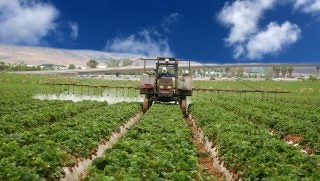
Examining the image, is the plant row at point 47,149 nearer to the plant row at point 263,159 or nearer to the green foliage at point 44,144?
the green foliage at point 44,144

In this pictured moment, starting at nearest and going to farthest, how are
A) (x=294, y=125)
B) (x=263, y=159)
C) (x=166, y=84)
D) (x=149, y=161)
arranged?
(x=149, y=161) → (x=263, y=159) → (x=294, y=125) → (x=166, y=84)

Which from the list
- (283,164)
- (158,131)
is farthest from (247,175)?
(158,131)

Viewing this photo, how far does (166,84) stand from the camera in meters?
35.2

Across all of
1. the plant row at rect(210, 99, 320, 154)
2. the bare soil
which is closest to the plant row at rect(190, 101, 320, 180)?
the bare soil

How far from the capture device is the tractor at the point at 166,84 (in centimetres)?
3484

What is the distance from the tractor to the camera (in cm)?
3484

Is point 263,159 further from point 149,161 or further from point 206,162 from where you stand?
point 206,162

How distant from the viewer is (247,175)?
39.7ft

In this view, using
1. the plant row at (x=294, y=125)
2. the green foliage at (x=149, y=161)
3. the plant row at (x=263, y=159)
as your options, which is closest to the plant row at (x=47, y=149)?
the green foliage at (x=149, y=161)

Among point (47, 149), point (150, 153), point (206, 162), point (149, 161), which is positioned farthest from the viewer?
point (206, 162)

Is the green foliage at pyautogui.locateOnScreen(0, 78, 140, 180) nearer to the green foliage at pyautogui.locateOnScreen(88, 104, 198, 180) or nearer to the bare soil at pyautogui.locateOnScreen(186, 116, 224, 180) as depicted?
the green foliage at pyautogui.locateOnScreen(88, 104, 198, 180)

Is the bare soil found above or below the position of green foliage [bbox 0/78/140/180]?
below

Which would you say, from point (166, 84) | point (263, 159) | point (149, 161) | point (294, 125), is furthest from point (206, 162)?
point (166, 84)

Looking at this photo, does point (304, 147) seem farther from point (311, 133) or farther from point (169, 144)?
point (169, 144)
